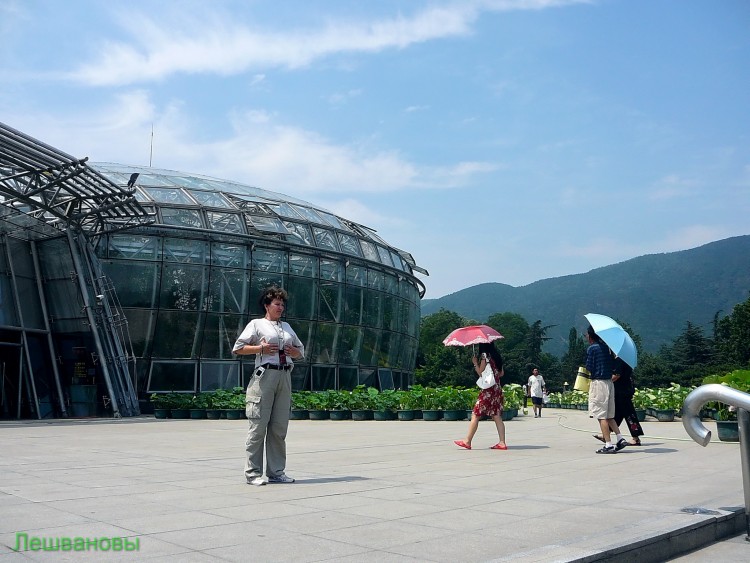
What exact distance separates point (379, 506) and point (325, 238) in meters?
26.1

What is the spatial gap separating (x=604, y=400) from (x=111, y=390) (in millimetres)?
17832

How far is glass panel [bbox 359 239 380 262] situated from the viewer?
33.5 metres

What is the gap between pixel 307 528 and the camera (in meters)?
4.74

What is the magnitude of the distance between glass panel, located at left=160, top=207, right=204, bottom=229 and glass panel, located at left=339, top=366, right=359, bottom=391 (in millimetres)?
8520

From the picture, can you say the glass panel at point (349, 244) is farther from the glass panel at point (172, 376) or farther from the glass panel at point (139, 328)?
the glass panel at point (139, 328)

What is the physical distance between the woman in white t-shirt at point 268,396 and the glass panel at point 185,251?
68.0 ft

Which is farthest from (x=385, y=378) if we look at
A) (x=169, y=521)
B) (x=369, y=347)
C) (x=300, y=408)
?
(x=169, y=521)

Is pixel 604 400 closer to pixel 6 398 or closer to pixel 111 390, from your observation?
pixel 111 390

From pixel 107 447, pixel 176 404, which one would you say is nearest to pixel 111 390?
pixel 176 404

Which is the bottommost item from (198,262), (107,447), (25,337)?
(107,447)

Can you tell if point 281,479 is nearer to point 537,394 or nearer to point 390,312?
point 537,394

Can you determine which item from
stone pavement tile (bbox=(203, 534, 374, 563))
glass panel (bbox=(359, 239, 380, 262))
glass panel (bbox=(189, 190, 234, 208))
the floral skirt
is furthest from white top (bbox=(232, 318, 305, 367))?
glass panel (bbox=(359, 239, 380, 262))

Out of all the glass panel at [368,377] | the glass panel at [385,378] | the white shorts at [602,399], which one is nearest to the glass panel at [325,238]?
the glass panel at [368,377]

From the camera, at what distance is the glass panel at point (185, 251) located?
27.0 meters
